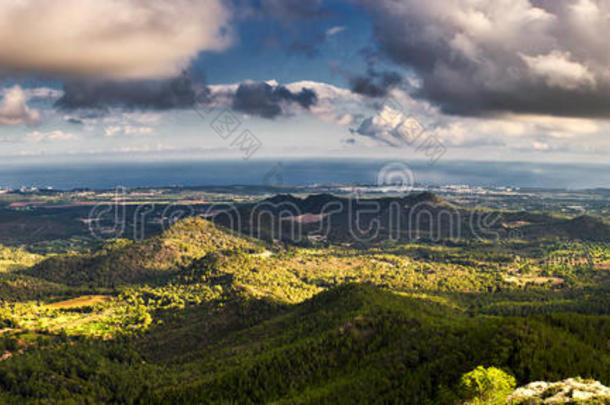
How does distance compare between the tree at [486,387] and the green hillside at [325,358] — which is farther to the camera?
the green hillside at [325,358]

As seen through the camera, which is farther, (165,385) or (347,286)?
(347,286)

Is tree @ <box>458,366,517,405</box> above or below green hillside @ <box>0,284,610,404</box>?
above

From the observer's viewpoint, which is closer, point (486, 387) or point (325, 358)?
point (486, 387)

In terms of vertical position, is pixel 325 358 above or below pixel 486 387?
below

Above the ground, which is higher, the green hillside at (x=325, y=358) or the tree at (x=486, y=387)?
the tree at (x=486, y=387)

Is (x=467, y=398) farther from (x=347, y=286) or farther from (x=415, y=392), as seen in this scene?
(x=347, y=286)

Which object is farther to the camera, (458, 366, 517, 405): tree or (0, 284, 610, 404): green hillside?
(0, 284, 610, 404): green hillside

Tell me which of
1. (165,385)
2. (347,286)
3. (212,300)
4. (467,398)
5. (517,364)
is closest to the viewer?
(467,398)

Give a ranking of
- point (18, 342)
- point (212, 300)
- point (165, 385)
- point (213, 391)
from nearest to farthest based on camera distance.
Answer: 1. point (213, 391)
2. point (165, 385)
3. point (18, 342)
4. point (212, 300)

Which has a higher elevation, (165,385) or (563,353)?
(563,353)

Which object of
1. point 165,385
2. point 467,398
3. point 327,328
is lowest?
point 165,385

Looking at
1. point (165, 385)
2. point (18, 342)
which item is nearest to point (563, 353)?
point (165, 385)
